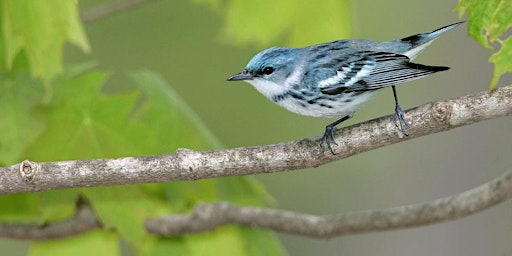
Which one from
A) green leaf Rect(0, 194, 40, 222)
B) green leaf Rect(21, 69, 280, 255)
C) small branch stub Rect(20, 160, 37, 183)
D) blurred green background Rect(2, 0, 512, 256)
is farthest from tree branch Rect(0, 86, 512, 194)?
blurred green background Rect(2, 0, 512, 256)

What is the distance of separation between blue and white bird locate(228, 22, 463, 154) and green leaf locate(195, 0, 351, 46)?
0.09 metres

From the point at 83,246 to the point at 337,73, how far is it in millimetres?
1074

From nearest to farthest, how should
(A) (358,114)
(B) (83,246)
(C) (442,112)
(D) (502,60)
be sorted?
(D) (502,60) < (C) (442,112) < (B) (83,246) < (A) (358,114)

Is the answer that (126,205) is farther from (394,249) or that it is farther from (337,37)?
(394,249)

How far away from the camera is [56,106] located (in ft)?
8.34

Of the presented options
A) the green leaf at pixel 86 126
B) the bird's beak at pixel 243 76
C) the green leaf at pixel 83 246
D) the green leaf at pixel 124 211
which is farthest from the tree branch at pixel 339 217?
the bird's beak at pixel 243 76

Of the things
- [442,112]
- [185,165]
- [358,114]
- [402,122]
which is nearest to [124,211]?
[185,165]

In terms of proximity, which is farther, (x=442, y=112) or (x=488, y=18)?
(x=442, y=112)

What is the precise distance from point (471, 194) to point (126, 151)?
108cm

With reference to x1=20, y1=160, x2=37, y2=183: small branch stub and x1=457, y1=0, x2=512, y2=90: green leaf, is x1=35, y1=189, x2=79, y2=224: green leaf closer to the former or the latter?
x1=20, y1=160, x2=37, y2=183: small branch stub

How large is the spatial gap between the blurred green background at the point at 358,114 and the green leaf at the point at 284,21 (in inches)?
48.8

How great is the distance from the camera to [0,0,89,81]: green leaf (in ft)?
A: 7.11

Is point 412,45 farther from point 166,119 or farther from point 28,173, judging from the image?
point 28,173

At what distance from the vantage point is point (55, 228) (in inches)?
106
